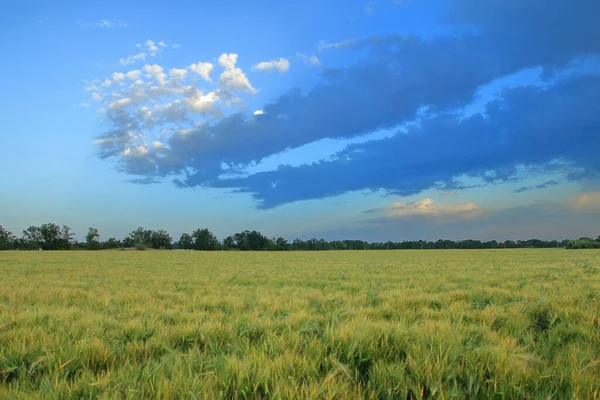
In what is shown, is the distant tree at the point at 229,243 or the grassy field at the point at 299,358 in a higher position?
the grassy field at the point at 299,358

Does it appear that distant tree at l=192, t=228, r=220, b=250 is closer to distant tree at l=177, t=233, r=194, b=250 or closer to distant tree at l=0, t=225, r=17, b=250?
distant tree at l=177, t=233, r=194, b=250

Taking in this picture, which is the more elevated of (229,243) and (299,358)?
(299,358)

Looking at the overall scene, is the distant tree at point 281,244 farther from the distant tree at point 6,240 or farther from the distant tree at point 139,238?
the distant tree at point 6,240

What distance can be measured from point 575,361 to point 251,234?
16564 cm

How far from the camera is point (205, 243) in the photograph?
165 metres

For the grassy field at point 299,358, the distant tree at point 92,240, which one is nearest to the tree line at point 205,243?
the distant tree at point 92,240

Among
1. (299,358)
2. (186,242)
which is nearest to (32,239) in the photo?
(186,242)

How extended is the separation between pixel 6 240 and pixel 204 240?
282 ft

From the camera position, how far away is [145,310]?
5.97m

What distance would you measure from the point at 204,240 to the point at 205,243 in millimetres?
1677

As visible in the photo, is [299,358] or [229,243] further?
[229,243]

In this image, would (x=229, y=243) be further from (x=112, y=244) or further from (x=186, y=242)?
(x=112, y=244)

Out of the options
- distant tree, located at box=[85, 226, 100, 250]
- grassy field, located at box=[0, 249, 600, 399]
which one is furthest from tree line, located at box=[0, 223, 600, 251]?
grassy field, located at box=[0, 249, 600, 399]

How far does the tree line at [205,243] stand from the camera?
484 feet
